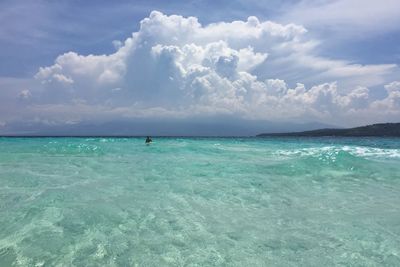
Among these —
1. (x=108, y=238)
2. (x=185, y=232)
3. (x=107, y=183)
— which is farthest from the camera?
(x=107, y=183)

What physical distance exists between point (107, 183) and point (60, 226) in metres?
5.87

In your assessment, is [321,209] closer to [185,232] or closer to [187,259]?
[185,232]

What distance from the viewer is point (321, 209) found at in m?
9.71

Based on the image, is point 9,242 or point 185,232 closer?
point 9,242

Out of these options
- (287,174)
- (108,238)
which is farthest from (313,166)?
(108,238)

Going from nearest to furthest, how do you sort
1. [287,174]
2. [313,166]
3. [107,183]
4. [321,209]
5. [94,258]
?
[94,258], [321,209], [107,183], [287,174], [313,166]

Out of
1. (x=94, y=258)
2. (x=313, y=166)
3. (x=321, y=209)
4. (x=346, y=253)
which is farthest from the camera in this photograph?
(x=313, y=166)

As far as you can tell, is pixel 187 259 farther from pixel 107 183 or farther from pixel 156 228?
pixel 107 183

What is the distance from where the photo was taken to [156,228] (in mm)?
7680

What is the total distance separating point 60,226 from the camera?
25.3 ft

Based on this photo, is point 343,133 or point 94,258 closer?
point 94,258

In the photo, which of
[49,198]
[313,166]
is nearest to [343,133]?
[313,166]

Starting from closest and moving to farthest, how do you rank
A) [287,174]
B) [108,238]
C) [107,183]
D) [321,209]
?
[108,238] < [321,209] < [107,183] < [287,174]

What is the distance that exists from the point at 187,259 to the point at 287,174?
456 inches
